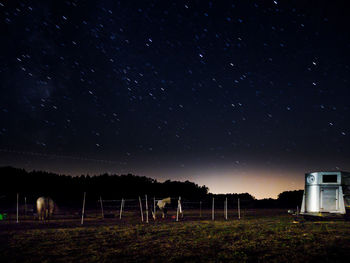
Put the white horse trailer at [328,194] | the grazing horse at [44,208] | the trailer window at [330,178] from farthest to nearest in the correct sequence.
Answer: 1. the grazing horse at [44,208]
2. the trailer window at [330,178]
3. the white horse trailer at [328,194]

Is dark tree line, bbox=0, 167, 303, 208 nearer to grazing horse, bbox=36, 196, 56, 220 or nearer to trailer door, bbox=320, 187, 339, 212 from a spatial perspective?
grazing horse, bbox=36, 196, 56, 220

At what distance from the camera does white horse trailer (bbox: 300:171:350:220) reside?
1806 cm

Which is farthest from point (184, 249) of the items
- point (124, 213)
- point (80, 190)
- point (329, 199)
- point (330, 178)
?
point (80, 190)

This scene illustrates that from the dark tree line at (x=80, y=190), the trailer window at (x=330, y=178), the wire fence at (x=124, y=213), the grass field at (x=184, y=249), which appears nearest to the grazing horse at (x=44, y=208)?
the wire fence at (x=124, y=213)

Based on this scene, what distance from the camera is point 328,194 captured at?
60.5 feet

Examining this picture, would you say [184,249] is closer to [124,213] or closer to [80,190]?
[124,213]

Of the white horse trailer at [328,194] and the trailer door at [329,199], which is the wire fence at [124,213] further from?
the trailer door at [329,199]

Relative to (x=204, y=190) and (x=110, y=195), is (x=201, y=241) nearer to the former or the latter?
(x=110, y=195)

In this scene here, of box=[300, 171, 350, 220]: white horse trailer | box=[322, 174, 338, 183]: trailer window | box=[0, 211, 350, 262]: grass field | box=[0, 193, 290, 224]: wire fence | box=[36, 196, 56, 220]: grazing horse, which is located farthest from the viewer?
box=[36, 196, 56, 220]: grazing horse

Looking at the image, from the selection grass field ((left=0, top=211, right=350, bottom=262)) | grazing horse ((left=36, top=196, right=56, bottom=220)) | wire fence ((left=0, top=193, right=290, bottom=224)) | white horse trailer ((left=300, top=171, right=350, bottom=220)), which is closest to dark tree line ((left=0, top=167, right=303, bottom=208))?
wire fence ((left=0, top=193, right=290, bottom=224))

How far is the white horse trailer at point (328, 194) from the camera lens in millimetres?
18062

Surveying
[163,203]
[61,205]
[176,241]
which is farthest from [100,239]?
[61,205]

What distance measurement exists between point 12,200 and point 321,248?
2147 inches

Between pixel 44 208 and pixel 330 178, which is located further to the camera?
pixel 44 208
